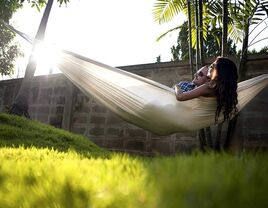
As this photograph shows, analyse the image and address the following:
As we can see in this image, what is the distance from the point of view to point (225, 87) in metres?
2.11

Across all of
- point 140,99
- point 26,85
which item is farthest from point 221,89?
point 26,85

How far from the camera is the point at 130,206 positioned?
Answer: 24.9 inches

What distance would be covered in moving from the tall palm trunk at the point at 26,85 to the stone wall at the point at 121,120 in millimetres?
468

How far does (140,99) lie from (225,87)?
554 millimetres

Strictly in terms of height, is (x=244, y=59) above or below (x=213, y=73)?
above

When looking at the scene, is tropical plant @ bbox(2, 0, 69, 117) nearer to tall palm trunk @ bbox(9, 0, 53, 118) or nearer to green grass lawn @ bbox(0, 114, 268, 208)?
tall palm trunk @ bbox(9, 0, 53, 118)

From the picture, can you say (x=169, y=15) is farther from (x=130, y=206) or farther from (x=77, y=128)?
(x=130, y=206)

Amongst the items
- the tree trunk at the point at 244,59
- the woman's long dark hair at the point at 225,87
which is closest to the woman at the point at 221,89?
the woman's long dark hair at the point at 225,87

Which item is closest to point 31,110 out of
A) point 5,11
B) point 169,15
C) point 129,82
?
point 169,15

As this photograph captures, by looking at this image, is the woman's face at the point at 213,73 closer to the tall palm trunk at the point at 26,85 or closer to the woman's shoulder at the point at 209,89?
the woman's shoulder at the point at 209,89

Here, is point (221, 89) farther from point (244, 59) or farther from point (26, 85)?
point (26, 85)

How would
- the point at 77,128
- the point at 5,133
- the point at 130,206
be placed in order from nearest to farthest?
the point at 130,206, the point at 5,133, the point at 77,128

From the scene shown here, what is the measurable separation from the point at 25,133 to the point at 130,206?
246cm

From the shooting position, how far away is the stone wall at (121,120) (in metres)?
2.96
